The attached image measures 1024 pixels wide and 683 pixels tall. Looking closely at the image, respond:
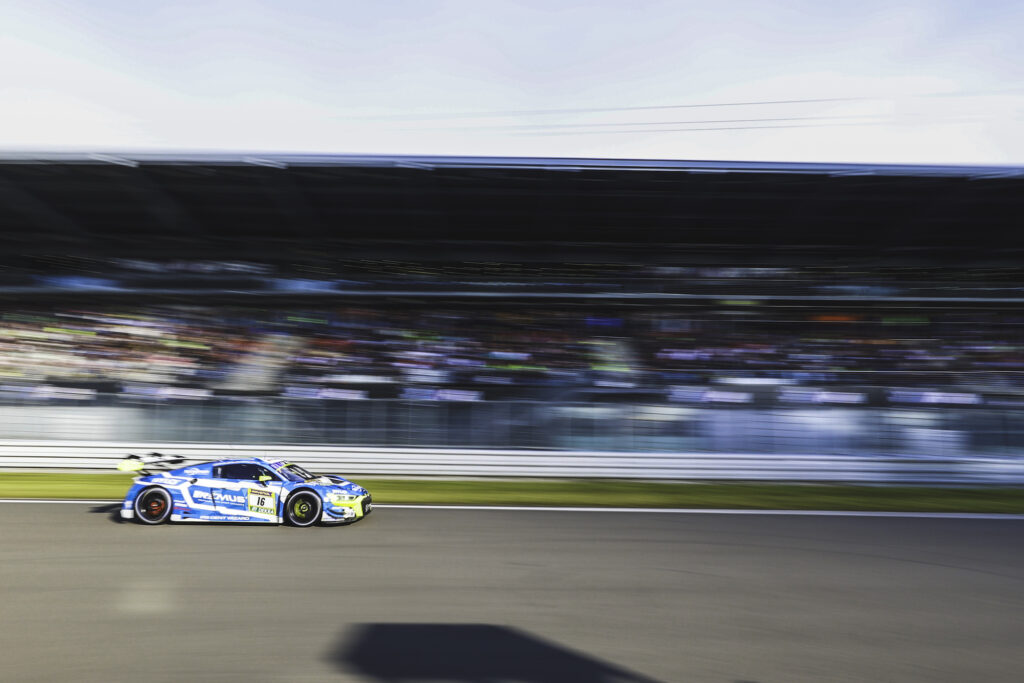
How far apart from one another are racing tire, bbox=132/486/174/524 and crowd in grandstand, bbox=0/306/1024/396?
5824 millimetres

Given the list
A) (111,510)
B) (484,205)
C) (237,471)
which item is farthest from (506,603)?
(484,205)

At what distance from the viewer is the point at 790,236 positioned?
14961 millimetres

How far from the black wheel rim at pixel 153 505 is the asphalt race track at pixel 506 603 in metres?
0.23

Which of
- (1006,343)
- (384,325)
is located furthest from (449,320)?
(1006,343)

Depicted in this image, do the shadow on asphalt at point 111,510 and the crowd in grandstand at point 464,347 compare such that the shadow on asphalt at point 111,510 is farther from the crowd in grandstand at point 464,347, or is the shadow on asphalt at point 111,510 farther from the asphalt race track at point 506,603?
the crowd in grandstand at point 464,347

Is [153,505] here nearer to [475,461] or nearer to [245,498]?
[245,498]

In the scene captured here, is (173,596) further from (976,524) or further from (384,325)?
(384,325)

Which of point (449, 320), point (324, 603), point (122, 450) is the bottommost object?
point (324, 603)

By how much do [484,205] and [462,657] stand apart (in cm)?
1057

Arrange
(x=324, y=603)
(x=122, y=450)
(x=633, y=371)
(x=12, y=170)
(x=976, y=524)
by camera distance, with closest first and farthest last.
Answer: (x=324, y=603), (x=976, y=524), (x=122, y=450), (x=12, y=170), (x=633, y=371)

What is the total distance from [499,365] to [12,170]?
9174 millimetres

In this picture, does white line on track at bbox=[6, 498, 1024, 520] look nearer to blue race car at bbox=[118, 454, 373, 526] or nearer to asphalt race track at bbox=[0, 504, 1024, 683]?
asphalt race track at bbox=[0, 504, 1024, 683]

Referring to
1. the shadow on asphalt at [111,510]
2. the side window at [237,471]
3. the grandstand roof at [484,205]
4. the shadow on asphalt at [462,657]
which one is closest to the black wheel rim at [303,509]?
the side window at [237,471]

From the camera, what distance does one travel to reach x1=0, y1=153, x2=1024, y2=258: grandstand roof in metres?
12.4
